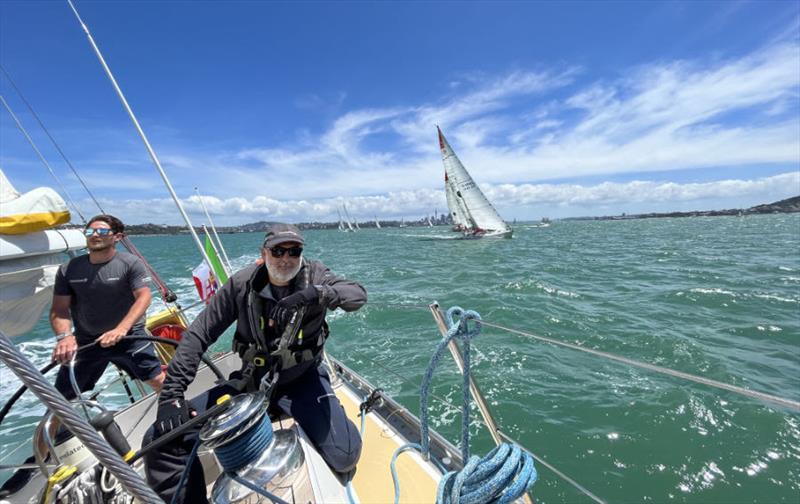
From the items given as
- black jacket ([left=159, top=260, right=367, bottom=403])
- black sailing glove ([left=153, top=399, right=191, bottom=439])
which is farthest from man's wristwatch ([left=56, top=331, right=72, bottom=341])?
black sailing glove ([left=153, top=399, right=191, bottom=439])

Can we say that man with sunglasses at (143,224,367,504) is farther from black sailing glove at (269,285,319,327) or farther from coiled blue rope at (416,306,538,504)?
coiled blue rope at (416,306,538,504)

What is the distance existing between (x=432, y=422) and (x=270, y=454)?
2996 mm

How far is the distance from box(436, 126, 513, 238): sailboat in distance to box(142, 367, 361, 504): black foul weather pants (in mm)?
37362

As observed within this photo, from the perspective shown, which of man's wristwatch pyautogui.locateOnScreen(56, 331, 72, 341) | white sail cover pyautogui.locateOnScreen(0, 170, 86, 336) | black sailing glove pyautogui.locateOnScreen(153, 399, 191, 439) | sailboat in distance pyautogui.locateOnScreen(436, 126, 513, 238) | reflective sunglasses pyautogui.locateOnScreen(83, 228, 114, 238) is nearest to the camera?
black sailing glove pyautogui.locateOnScreen(153, 399, 191, 439)

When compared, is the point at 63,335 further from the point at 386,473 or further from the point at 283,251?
the point at 386,473

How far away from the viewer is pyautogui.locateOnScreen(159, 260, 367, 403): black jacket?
238cm

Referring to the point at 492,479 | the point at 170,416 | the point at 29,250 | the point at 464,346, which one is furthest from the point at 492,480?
the point at 29,250

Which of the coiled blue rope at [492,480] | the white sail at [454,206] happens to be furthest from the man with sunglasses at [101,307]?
the white sail at [454,206]

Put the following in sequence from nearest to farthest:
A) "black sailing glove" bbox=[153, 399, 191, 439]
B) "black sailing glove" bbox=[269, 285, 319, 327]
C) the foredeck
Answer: "black sailing glove" bbox=[153, 399, 191, 439]
the foredeck
"black sailing glove" bbox=[269, 285, 319, 327]

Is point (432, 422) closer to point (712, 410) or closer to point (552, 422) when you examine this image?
point (552, 422)

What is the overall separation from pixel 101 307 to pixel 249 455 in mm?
2828

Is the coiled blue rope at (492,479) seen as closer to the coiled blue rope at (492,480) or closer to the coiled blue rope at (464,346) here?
the coiled blue rope at (492,480)

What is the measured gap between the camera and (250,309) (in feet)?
8.02

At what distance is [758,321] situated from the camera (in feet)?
23.6
